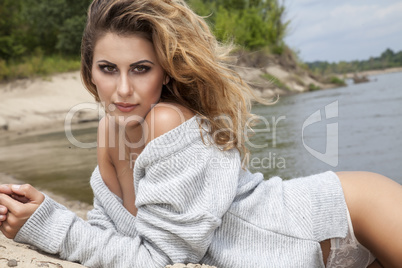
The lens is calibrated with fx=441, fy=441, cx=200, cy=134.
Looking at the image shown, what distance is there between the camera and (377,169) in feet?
15.1

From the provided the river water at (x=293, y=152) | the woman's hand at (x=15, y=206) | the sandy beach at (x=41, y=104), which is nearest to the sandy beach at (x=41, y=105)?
the sandy beach at (x=41, y=104)

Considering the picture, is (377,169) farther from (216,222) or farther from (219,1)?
(219,1)

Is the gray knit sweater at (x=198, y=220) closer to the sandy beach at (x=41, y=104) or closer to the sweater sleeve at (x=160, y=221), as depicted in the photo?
the sweater sleeve at (x=160, y=221)

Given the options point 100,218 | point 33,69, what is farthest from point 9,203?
point 33,69

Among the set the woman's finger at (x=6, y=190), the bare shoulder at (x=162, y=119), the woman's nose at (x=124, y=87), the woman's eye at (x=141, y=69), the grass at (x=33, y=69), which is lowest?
the woman's finger at (x=6, y=190)

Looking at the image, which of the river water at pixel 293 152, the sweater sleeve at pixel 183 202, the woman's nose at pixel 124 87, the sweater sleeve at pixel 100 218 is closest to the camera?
the sweater sleeve at pixel 183 202

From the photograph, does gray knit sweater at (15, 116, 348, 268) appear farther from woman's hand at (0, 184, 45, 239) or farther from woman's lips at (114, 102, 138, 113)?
woman's lips at (114, 102, 138, 113)

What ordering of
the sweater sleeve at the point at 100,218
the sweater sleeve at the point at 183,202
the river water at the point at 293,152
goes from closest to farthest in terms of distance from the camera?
1. the sweater sleeve at the point at 183,202
2. the sweater sleeve at the point at 100,218
3. the river water at the point at 293,152

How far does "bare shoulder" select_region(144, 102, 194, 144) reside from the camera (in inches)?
71.2

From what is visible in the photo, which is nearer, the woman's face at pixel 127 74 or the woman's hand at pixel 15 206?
the woman's hand at pixel 15 206

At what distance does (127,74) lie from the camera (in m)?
1.89

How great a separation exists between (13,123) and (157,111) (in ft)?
39.6

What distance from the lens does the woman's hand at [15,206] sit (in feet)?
5.69

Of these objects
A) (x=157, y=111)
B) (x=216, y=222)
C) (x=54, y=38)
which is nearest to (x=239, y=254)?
(x=216, y=222)
